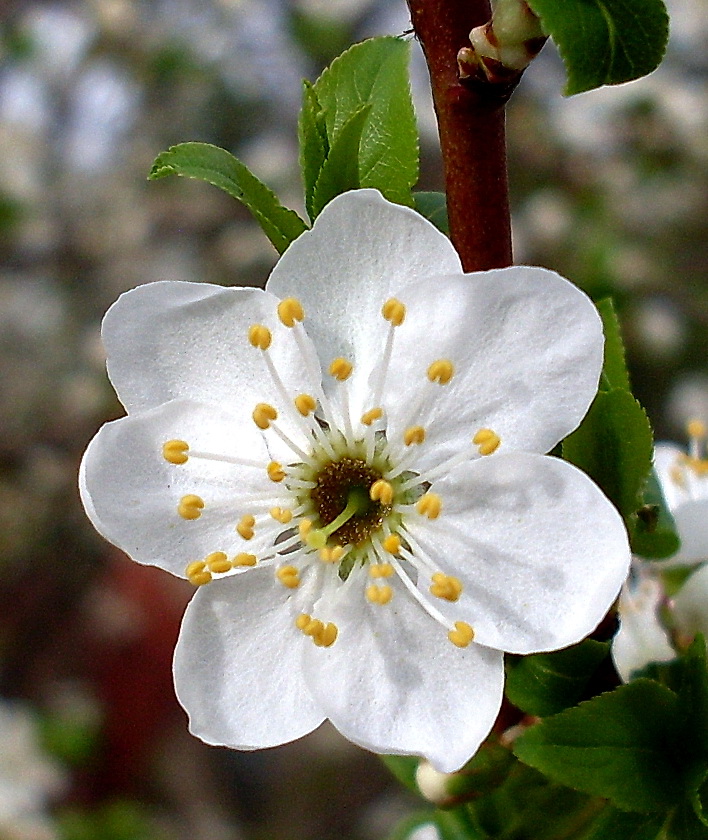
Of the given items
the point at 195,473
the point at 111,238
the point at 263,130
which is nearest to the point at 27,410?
the point at 111,238

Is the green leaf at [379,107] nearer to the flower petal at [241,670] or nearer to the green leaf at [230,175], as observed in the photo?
the green leaf at [230,175]

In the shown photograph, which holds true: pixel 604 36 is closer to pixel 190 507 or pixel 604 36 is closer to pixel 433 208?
pixel 433 208

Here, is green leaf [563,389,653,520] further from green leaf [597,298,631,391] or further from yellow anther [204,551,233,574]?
yellow anther [204,551,233,574]

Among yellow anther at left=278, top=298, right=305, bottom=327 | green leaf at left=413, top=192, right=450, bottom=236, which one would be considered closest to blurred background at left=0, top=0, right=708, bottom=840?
green leaf at left=413, top=192, right=450, bottom=236

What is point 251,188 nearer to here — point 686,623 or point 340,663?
point 340,663

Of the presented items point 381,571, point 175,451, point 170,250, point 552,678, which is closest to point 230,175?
A: point 175,451

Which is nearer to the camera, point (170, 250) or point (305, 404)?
point (305, 404)
